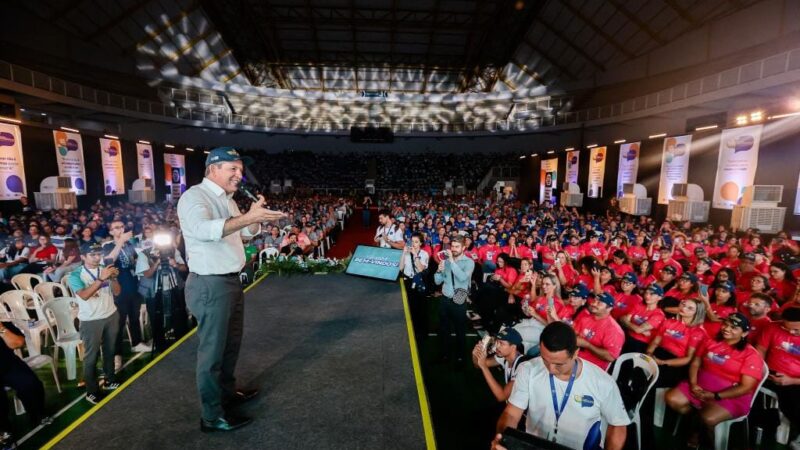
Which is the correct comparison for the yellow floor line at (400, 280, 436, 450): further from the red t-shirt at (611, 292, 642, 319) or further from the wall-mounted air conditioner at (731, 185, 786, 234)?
the wall-mounted air conditioner at (731, 185, 786, 234)

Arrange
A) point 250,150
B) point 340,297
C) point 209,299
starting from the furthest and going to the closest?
point 250,150
point 340,297
point 209,299

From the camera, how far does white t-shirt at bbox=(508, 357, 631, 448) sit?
237 centimetres

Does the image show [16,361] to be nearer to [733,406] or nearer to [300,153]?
[733,406]

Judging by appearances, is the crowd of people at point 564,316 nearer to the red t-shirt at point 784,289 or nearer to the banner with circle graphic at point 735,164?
the red t-shirt at point 784,289

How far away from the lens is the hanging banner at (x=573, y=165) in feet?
69.2

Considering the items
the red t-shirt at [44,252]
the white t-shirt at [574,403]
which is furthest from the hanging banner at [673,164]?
the red t-shirt at [44,252]

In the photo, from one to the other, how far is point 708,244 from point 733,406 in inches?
272

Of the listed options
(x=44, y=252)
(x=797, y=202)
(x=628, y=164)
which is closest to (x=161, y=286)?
(x=44, y=252)

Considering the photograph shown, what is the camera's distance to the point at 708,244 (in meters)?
9.04

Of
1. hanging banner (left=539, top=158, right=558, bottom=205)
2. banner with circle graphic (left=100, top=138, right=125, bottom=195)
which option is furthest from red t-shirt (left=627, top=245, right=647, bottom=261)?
banner with circle graphic (left=100, top=138, right=125, bottom=195)

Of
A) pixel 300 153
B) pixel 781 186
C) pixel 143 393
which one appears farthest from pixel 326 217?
pixel 300 153

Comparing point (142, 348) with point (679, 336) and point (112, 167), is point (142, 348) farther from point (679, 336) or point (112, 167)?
point (112, 167)

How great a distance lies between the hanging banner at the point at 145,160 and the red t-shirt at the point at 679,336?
23298mm

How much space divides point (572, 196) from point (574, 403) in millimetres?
19938
